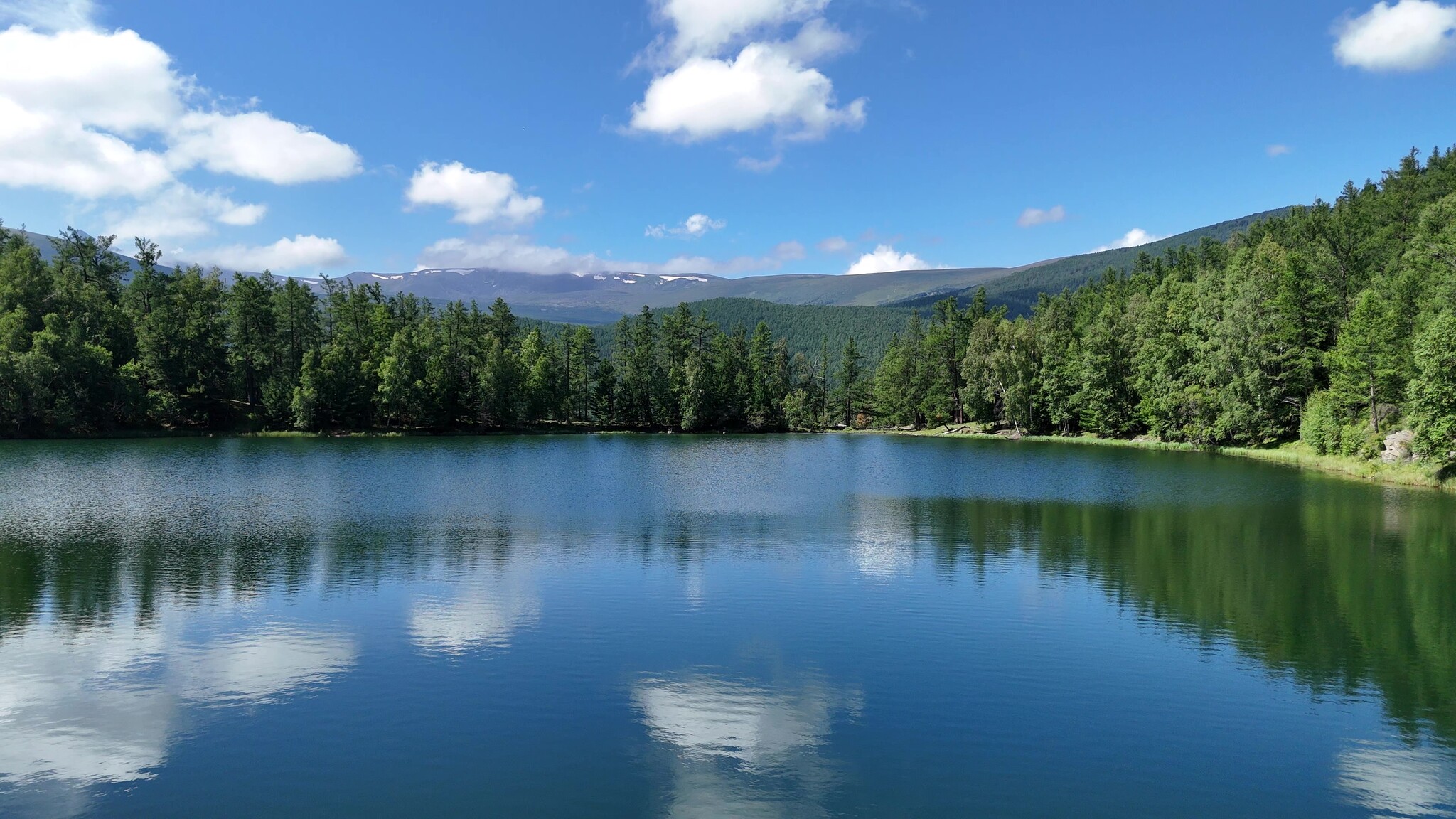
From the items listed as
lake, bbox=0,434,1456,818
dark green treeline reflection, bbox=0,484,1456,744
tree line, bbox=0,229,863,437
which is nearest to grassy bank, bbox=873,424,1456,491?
dark green treeline reflection, bbox=0,484,1456,744

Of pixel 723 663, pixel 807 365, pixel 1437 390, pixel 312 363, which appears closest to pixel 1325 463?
pixel 1437 390

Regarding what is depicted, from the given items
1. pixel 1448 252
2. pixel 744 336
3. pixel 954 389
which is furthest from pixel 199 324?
pixel 1448 252

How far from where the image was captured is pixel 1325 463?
168 feet

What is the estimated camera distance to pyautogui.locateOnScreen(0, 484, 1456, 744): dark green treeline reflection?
16547 mm

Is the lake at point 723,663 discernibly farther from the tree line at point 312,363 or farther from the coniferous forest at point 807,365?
the tree line at point 312,363

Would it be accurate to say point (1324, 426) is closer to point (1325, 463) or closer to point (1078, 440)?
point (1325, 463)

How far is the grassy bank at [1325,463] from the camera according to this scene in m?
41.1

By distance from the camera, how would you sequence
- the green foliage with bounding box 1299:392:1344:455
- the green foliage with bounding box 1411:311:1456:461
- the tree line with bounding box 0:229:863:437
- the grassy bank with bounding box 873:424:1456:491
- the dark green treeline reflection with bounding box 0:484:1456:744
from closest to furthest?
the dark green treeline reflection with bounding box 0:484:1456:744
the green foliage with bounding box 1411:311:1456:461
the grassy bank with bounding box 873:424:1456:491
the green foliage with bounding box 1299:392:1344:455
the tree line with bounding box 0:229:863:437

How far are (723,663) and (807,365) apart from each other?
372 ft

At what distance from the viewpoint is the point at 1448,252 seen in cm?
5253

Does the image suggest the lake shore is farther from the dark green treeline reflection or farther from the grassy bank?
the dark green treeline reflection

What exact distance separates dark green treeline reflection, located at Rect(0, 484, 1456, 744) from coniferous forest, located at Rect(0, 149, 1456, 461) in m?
17.9

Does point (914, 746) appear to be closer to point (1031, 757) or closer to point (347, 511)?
point (1031, 757)

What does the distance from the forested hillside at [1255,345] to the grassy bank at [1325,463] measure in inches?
42.6
